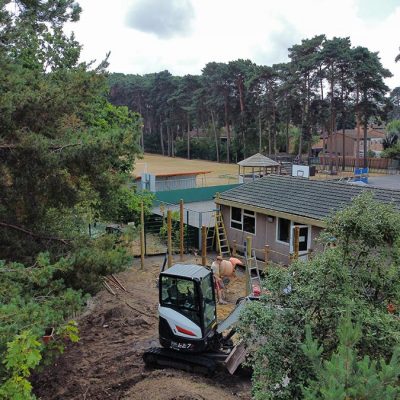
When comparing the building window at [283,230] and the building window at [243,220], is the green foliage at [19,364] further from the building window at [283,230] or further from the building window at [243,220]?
the building window at [243,220]

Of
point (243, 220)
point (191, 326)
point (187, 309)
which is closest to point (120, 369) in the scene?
point (191, 326)

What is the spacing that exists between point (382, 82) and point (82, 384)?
4704cm

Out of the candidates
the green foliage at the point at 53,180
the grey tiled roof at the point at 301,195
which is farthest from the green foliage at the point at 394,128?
the green foliage at the point at 53,180

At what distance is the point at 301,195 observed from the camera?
60.5ft

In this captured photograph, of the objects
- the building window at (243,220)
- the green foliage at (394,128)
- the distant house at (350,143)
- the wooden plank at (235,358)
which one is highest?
the green foliage at (394,128)

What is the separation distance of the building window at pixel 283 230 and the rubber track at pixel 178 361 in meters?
9.74

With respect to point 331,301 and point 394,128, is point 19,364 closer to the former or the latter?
point 331,301

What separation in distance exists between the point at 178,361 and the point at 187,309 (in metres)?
1.28

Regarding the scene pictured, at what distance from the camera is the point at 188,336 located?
29.3 feet

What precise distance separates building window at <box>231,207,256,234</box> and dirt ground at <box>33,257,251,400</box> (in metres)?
5.60

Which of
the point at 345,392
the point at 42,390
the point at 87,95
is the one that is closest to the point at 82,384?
the point at 42,390

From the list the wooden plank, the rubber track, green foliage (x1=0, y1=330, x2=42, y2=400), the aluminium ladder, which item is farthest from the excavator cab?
the aluminium ladder

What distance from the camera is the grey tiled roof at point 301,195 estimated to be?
54.8 feet

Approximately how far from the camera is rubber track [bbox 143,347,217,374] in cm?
889
